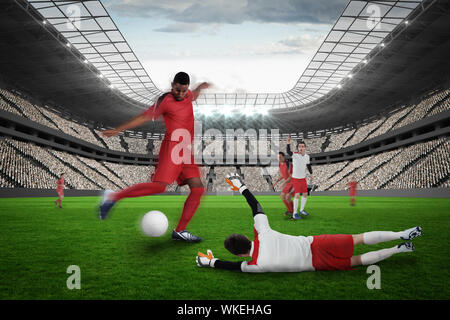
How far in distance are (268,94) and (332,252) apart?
134 ft

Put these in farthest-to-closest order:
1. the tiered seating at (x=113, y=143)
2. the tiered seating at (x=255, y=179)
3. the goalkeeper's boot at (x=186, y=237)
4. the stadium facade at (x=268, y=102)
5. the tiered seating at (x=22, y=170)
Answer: the tiered seating at (x=113, y=143), the tiered seating at (x=255, y=179), the tiered seating at (x=22, y=170), the stadium facade at (x=268, y=102), the goalkeeper's boot at (x=186, y=237)

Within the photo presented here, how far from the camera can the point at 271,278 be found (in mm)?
2947

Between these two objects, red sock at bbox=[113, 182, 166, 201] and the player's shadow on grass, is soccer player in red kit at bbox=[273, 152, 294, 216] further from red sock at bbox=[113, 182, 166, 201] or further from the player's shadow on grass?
red sock at bbox=[113, 182, 166, 201]

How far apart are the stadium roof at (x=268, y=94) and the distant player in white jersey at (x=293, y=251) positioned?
2311 cm

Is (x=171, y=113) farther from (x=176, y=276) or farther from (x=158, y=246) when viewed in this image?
(x=176, y=276)

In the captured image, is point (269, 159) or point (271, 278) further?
point (269, 159)

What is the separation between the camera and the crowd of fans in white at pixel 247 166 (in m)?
26.5

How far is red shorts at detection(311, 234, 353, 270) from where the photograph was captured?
303 centimetres

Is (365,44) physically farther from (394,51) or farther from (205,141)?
(205,141)

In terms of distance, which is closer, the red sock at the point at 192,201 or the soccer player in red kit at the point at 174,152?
the soccer player in red kit at the point at 174,152

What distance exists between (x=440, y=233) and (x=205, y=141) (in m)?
58.8

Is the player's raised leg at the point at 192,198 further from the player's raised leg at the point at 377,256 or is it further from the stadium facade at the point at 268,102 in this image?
the stadium facade at the point at 268,102

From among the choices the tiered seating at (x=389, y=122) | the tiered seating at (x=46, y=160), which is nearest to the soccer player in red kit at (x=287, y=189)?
the tiered seating at (x=46, y=160)
